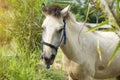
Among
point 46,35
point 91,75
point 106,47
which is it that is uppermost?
point 46,35

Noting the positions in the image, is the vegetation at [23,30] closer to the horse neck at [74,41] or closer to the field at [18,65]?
the field at [18,65]

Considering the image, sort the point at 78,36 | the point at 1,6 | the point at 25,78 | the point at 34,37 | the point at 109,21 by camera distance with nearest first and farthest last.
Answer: the point at 109,21, the point at 78,36, the point at 25,78, the point at 34,37, the point at 1,6

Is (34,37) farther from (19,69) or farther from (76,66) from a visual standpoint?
(76,66)

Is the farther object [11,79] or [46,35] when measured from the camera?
[11,79]

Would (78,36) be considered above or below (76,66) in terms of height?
above

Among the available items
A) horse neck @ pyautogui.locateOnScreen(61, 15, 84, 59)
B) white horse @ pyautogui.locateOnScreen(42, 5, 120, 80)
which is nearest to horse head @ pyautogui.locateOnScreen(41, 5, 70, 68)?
white horse @ pyautogui.locateOnScreen(42, 5, 120, 80)

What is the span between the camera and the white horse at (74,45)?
4172 mm

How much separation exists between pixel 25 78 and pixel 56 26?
152cm

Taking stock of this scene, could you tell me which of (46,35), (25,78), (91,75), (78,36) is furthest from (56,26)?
(25,78)

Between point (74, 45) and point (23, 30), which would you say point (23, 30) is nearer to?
point (23, 30)

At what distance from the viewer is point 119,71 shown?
5289 mm

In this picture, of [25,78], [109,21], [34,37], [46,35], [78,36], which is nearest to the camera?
[109,21]

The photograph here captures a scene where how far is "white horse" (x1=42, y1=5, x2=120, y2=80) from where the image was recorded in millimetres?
4172

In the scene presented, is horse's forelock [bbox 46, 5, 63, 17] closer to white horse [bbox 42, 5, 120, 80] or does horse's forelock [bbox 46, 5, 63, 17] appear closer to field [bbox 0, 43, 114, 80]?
white horse [bbox 42, 5, 120, 80]
